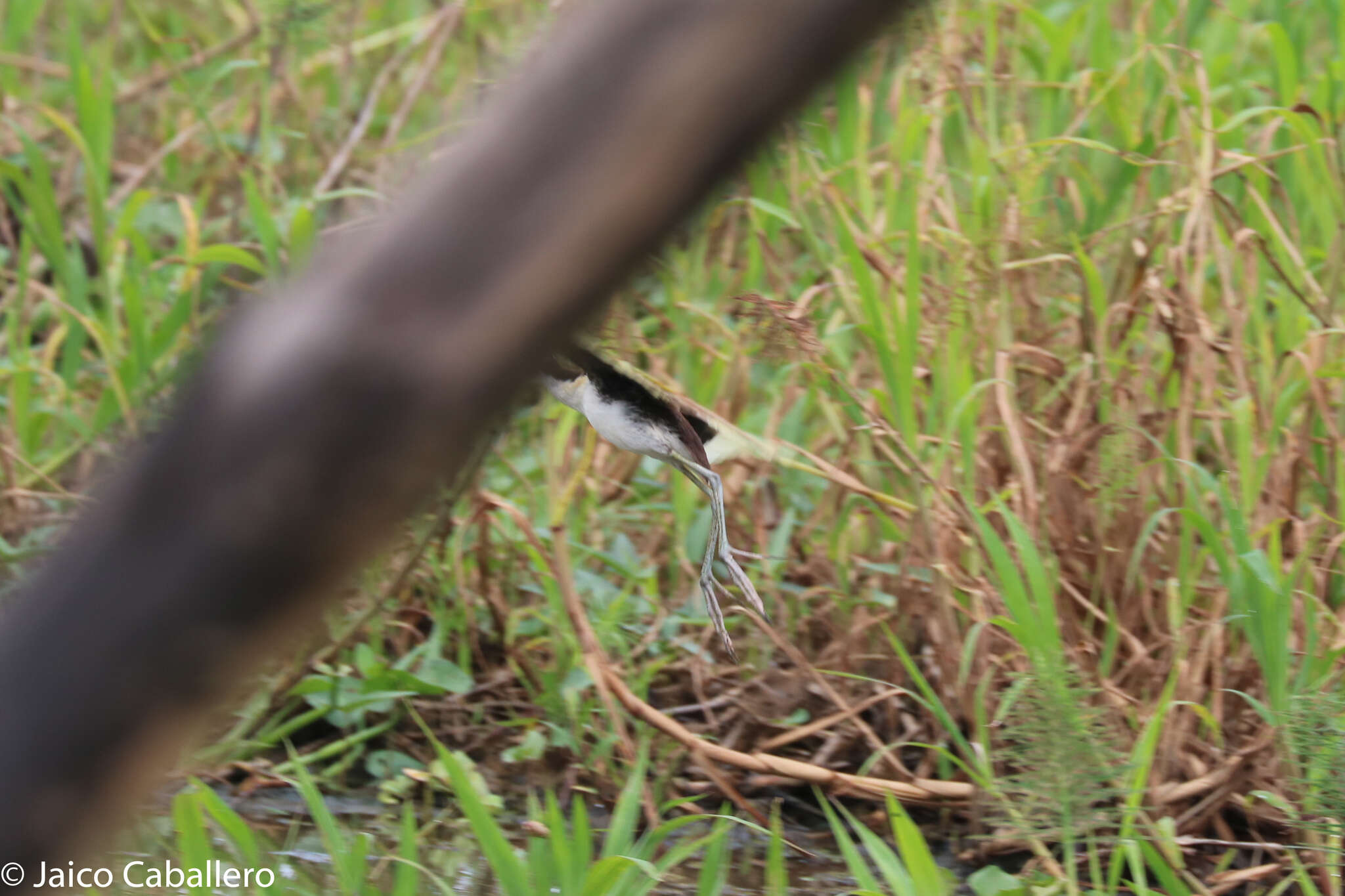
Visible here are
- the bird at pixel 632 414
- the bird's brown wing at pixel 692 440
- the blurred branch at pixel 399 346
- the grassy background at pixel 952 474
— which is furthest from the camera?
the grassy background at pixel 952 474

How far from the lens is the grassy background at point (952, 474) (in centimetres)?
207

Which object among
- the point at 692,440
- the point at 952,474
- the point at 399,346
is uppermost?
the point at 399,346

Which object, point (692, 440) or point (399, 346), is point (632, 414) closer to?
point (692, 440)

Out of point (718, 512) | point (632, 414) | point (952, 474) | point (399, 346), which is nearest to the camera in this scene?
point (399, 346)

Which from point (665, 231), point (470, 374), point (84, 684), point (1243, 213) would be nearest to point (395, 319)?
point (470, 374)

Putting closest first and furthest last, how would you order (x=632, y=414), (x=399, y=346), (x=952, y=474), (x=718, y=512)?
(x=399, y=346) < (x=632, y=414) < (x=718, y=512) < (x=952, y=474)

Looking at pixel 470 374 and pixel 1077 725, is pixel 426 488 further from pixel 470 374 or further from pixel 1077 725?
pixel 1077 725

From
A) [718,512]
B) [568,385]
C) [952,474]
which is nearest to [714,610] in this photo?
[718,512]

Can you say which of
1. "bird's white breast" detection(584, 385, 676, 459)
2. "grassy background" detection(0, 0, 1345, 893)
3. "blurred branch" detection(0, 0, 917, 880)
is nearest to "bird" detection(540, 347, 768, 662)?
"bird's white breast" detection(584, 385, 676, 459)

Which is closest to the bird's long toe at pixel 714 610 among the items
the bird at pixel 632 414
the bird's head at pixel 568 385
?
the bird at pixel 632 414

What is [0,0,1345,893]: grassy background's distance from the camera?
6.79 feet

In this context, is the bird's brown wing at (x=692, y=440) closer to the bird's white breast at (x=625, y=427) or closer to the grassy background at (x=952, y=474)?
the bird's white breast at (x=625, y=427)

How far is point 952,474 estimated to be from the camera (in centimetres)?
245

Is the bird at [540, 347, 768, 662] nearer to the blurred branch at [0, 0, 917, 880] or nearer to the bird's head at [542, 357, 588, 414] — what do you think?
the bird's head at [542, 357, 588, 414]
